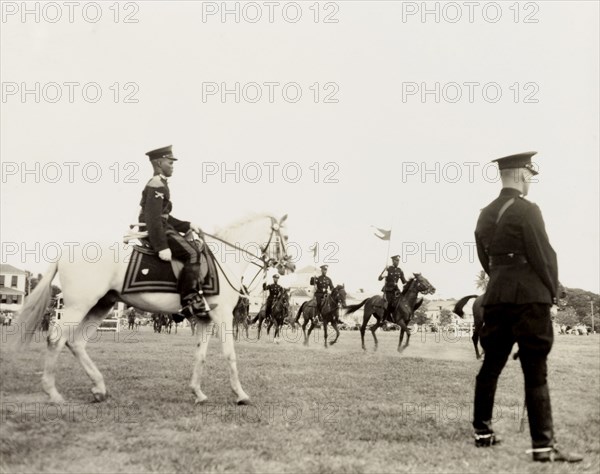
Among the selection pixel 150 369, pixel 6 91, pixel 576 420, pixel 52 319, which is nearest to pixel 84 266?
pixel 52 319

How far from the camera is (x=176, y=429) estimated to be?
564cm

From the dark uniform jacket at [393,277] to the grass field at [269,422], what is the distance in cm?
864

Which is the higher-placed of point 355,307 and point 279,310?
point 355,307

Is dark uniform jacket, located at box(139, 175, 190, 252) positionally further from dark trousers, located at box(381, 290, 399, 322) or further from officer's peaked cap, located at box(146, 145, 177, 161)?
dark trousers, located at box(381, 290, 399, 322)

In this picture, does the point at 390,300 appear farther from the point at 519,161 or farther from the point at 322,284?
the point at 519,161

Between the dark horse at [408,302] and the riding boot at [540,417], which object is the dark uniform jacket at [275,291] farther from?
the riding boot at [540,417]

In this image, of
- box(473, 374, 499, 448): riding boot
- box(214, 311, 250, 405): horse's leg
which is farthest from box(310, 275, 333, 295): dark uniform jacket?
box(473, 374, 499, 448): riding boot

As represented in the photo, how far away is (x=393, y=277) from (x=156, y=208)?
12546 millimetres

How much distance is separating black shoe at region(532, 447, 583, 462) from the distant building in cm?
552

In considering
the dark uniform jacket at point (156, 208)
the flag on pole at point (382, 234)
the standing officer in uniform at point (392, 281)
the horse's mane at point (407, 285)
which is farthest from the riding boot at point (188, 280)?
the standing officer in uniform at point (392, 281)

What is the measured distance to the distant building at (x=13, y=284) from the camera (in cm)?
704

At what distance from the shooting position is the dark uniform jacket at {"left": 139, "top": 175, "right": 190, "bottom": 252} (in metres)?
7.19

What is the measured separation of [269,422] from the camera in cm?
602

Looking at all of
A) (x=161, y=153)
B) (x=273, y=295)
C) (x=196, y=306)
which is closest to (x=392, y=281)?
(x=273, y=295)
